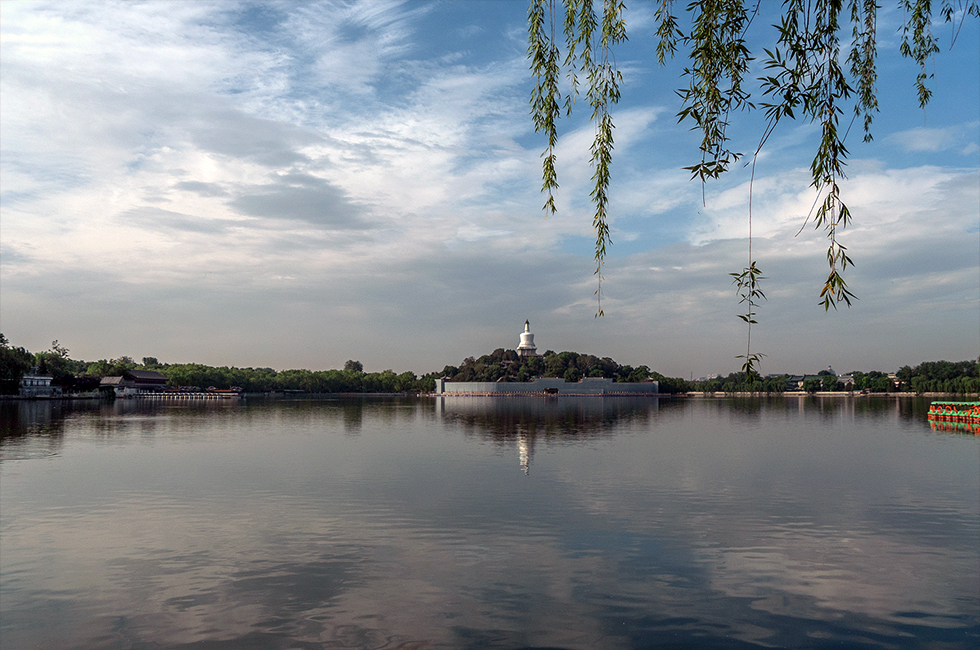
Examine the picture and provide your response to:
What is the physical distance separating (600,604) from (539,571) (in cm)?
174

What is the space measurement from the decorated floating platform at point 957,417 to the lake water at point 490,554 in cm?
2403

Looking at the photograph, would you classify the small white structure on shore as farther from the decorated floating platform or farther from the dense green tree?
the decorated floating platform

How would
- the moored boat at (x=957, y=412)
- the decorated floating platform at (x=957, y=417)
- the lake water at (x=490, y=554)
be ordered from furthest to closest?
the moored boat at (x=957, y=412) → the decorated floating platform at (x=957, y=417) → the lake water at (x=490, y=554)

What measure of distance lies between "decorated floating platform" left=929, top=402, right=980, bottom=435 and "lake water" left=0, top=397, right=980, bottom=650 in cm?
2403

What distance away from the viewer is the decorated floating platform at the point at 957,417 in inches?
1790

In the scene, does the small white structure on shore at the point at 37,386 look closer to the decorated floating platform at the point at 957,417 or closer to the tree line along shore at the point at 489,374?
the tree line along shore at the point at 489,374

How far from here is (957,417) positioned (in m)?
56.3

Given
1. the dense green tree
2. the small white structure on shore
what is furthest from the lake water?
the small white structure on shore

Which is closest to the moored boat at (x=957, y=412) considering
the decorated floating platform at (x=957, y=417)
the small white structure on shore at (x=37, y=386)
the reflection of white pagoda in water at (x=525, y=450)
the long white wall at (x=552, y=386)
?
the decorated floating platform at (x=957, y=417)

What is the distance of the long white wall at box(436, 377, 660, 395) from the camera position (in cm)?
17538

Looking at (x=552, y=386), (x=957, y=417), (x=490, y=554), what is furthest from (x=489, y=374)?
(x=490, y=554)

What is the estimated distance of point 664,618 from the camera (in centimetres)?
943

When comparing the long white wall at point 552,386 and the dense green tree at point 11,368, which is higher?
the dense green tree at point 11,368

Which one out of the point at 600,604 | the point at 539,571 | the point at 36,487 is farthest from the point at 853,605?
the point at 36,487
